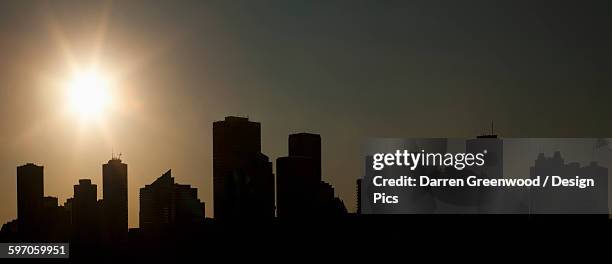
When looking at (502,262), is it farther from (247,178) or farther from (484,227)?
(247,178)

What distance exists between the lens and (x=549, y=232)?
176125 millimetres

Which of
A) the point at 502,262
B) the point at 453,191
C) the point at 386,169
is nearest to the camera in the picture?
the point at 386,169

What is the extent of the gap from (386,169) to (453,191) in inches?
4472

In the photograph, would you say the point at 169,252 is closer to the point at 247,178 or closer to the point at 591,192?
the point at 247,178

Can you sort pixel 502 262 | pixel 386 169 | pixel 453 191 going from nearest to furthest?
pixel 386 169
pixel 502 262
pixel 453 191

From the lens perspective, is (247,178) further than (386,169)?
Yes

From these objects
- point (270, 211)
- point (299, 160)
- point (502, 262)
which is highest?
point (299, 160)

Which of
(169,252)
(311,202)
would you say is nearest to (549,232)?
(311,202)

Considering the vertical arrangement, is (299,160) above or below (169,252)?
above

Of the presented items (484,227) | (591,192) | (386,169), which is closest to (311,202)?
(484,227)

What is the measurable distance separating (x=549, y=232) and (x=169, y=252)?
262 ft

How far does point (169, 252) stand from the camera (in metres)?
176

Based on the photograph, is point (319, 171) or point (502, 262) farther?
point (319, 171)

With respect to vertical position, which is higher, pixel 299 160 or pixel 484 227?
pixel 299 160
